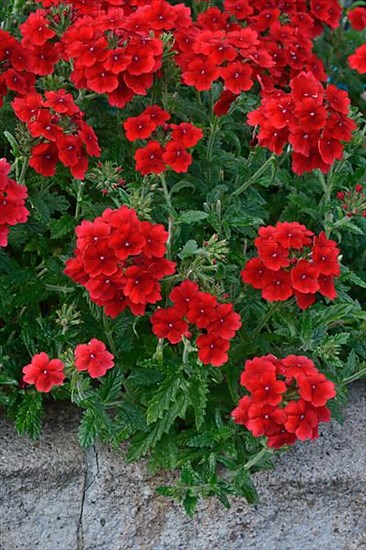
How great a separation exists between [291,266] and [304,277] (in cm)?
5

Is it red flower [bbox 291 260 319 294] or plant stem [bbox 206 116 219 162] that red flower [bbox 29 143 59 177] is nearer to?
plant stem [bbox 206 116 219 162]

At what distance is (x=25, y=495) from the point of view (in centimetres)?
205

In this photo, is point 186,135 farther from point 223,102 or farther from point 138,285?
point 138,285

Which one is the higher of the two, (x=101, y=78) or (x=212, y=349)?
(x=101, y=78)

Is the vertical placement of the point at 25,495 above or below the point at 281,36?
below

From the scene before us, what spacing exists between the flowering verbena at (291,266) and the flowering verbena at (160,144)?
30 centimetres

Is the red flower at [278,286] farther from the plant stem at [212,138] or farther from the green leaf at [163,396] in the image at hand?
the plant stem at [212,138]

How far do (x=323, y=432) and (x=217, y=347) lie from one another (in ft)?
1.96

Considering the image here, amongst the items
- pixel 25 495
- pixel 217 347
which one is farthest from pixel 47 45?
pixel 25 495

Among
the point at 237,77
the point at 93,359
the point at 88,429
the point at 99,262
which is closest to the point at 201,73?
the point at 237,77

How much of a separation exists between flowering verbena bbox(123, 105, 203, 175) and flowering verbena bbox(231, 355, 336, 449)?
54cm

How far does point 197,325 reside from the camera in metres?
1.81

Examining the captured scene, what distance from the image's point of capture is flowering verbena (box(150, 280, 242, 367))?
1.82m

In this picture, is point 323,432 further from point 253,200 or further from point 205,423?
point 253,200
